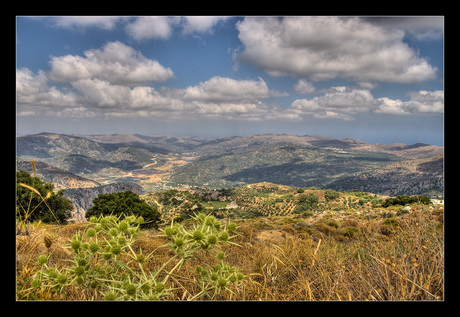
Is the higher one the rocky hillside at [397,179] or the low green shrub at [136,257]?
the low green shrub at [136,257]

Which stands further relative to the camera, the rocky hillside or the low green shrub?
the rocky hillside

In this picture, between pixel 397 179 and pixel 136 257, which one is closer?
pixel 136 257

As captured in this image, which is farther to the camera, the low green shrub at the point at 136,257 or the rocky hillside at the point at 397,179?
the rocky hillside at the point at 397,179

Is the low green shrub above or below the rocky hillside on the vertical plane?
above

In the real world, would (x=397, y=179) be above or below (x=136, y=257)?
below
